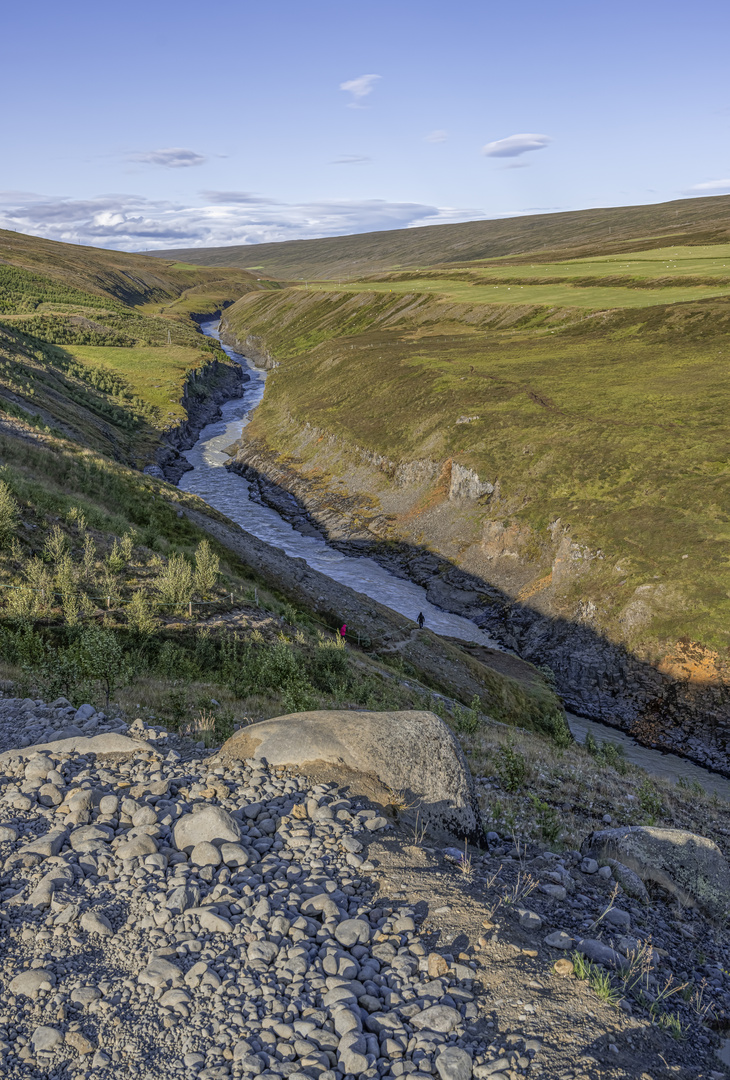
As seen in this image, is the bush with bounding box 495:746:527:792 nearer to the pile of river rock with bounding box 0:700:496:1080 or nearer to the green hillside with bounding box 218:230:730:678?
the pile of river rock with bounding box 0:700:496:1080

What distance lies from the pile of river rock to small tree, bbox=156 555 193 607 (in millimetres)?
13746

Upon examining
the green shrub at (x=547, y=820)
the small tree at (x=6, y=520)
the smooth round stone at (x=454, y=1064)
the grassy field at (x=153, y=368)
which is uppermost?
the grassy field at (x=153, y=368)

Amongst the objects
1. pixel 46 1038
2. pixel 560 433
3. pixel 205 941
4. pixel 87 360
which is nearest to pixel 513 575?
pixel 560 433

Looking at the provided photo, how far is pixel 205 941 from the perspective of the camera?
703cm

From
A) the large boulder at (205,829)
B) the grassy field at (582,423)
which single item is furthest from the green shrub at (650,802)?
the grassy field at (582,423)

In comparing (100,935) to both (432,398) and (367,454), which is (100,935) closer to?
(367,454)

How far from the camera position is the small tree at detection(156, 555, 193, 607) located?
945 inches

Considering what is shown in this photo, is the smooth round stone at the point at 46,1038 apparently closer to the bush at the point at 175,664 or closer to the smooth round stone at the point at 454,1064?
the smooth round stone at the point at 454,1064

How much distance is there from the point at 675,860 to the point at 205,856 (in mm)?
8931

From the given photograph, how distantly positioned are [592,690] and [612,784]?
2482 centimetres

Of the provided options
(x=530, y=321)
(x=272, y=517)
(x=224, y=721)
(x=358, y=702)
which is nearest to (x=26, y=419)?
(x=272, y=517)

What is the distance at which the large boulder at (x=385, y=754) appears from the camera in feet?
36.1

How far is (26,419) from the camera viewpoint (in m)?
45.8

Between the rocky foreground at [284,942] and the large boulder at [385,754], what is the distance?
1.72 feet
